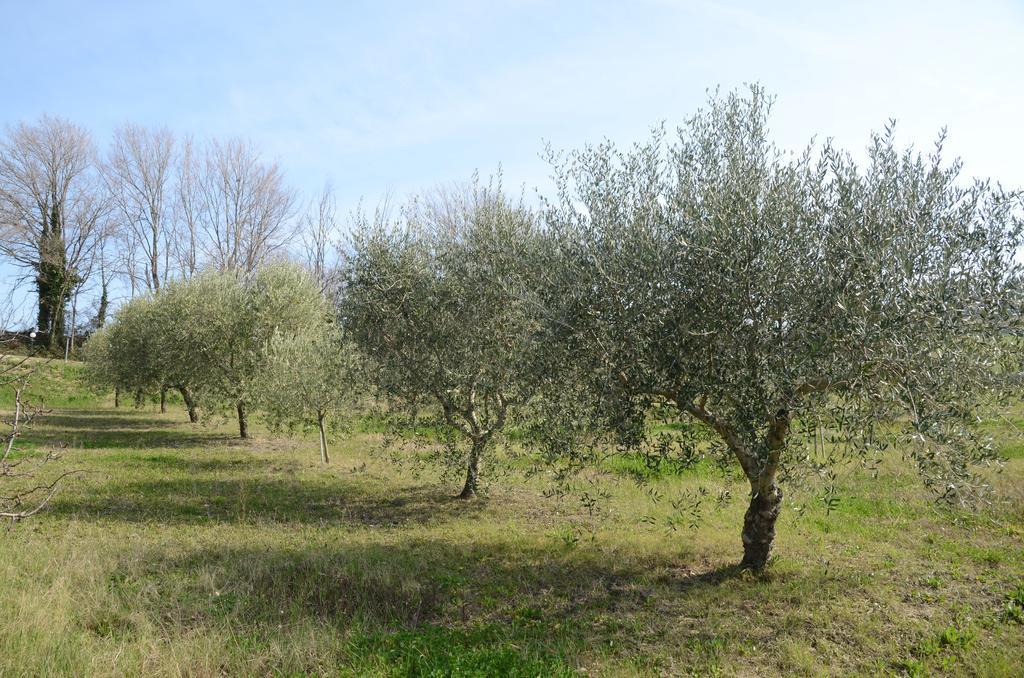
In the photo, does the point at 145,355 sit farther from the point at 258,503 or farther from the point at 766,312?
the point at 766,312

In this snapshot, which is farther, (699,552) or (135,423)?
(135,423)

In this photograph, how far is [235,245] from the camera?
54.3m

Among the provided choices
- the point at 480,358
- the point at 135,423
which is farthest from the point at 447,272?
the point at 135,423

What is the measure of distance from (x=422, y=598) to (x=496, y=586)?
1348 millimetres

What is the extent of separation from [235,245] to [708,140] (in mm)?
52789

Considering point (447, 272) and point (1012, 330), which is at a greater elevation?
point (447, 272)

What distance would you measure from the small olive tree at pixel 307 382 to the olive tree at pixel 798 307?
36.4 ft

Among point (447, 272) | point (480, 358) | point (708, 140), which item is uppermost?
point (708, 140)

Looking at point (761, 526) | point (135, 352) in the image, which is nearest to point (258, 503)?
point (761, 526)

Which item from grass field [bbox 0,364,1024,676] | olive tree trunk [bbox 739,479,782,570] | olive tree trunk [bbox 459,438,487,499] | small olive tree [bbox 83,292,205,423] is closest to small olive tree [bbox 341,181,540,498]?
olive tree trunk [bbox 459,438,487,499]

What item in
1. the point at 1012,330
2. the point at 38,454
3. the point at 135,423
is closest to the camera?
the point at 1012,330

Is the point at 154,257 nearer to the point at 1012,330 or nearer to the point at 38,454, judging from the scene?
the point at 38,454

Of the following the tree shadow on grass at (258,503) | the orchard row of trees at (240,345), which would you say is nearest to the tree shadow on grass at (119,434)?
the orchard row of trees at (240,345)

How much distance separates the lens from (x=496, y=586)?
33.0ft
